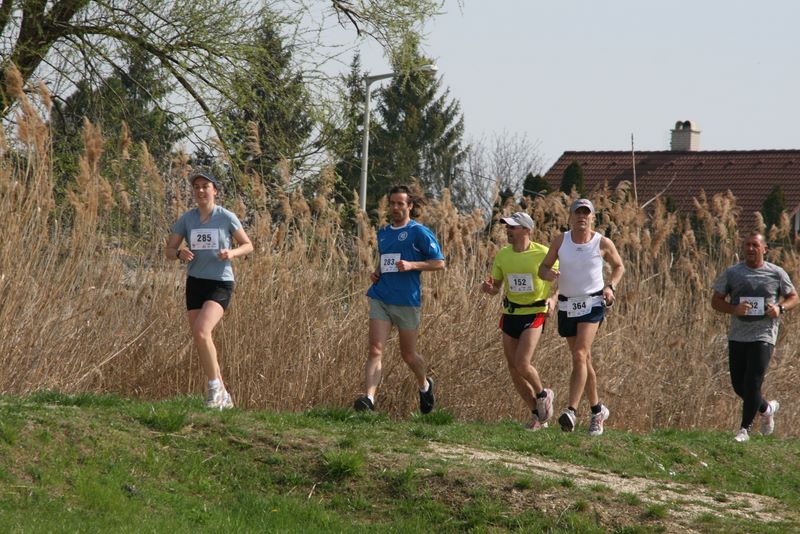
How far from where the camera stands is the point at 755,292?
11.4 m

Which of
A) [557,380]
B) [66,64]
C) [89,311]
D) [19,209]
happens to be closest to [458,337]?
[557,380]

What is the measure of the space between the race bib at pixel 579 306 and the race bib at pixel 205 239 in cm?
265

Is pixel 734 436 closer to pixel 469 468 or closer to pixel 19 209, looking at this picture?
pixel 469 468

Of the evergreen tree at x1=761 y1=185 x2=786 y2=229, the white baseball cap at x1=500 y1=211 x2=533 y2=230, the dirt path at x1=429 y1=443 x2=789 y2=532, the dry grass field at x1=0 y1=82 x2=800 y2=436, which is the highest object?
the evergreen tree at x1=761 y1=185 x2=786 y2=229

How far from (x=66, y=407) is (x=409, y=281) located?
3051 millimetres

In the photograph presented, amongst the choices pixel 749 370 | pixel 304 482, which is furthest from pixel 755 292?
pixel 304 482

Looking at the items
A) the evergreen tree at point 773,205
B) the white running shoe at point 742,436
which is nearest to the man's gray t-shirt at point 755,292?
the white running shoe at point 742,436

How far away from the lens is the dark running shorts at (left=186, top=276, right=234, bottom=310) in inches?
371

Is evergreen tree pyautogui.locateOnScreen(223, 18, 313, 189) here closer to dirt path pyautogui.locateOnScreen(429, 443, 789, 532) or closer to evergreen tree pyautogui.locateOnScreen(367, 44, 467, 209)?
dirt path pyautogui.locateOnScreen(429, 443, 789, 532)

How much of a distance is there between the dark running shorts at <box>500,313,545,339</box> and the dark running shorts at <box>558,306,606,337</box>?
1.18ft

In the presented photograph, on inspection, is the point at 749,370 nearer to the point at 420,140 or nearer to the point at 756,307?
the point at 756,307

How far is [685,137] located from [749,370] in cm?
3589

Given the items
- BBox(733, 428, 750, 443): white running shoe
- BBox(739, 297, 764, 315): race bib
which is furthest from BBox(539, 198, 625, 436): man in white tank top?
BBox(739, 297, 764, 315): race bib

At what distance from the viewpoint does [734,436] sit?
11547 millimetres
